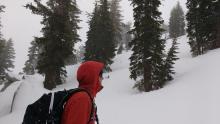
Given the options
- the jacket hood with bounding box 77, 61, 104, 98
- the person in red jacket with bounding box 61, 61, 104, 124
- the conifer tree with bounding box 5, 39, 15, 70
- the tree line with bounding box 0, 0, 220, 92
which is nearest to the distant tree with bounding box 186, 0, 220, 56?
the tree line with bounding box 0, 0, 220, 92

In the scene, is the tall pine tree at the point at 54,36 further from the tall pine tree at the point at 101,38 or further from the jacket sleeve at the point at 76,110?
the jacket sleeve at the point at 76,110

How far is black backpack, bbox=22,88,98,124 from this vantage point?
3574 millimetres

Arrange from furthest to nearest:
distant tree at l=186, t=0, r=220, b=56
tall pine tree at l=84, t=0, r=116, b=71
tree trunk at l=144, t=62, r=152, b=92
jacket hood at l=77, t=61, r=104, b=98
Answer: tall pine tree at l=84, t=0, r=116, b=71 → distant tree at l=186, t=0, r=220, b=56 → tree trunk at l=144, t=62, r=152, b=92 → jacket hood at l=77, t=61, r=104, b=98

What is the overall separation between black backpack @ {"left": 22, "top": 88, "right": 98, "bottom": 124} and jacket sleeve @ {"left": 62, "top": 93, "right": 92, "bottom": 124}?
0.06m

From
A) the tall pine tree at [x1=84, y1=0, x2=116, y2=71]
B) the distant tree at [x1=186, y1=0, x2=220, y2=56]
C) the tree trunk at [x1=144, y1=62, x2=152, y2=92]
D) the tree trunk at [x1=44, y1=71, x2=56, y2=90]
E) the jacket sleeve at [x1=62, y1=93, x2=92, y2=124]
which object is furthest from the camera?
the tall pine tree at [x1=84, y1=0, x2=116, y2=71]

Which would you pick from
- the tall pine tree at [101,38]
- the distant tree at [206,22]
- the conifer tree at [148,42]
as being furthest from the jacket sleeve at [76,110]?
the tall pine tree at [101,38]

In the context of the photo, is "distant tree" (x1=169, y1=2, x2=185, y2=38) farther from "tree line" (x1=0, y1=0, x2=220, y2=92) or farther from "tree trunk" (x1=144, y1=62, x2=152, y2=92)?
"tree trunk" (x1=144, y1=62, x2=152, y2=92)

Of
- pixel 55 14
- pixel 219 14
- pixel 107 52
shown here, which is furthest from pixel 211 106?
pixel 107 52

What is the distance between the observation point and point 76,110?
138 inches

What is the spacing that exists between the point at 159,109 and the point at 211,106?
2.87 meters

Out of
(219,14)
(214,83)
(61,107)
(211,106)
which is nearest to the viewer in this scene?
(61,107)

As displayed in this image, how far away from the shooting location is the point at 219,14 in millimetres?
37000

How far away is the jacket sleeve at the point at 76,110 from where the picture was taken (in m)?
3.51

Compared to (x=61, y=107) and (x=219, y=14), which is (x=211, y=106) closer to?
(x=61, y=107)
